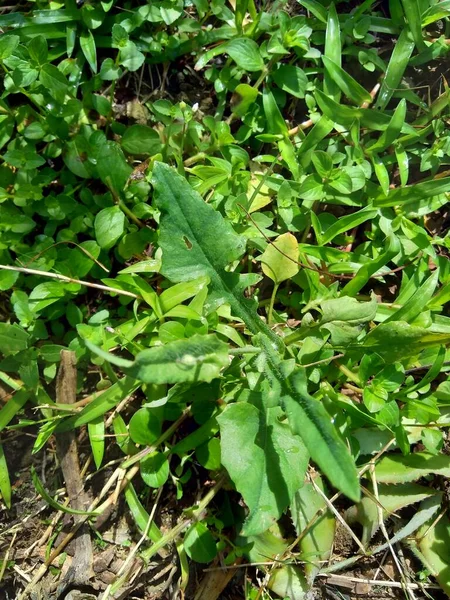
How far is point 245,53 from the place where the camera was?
7.52 ft

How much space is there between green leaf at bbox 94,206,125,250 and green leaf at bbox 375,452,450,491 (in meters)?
1.41

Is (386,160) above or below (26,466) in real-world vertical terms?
above

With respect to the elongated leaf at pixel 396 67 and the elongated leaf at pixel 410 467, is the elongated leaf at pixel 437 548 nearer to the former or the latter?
the elongated leaf at pixel 410 467

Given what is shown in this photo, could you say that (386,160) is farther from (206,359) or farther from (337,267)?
(206,359)

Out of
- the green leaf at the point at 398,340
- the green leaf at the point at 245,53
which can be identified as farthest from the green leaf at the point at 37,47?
the green leaf at the point at 398,340

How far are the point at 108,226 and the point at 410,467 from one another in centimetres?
156

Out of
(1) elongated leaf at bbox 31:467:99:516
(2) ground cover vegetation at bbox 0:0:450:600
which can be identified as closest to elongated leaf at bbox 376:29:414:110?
(2) ground cover vegetation at bbox 0:0:450:600

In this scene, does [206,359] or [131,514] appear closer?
[206,359]

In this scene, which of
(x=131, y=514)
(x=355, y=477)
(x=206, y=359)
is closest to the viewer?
(x=355, y=477)

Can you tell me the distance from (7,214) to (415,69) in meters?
1.90

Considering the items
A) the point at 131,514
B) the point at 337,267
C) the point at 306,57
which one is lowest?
the point at 131,514

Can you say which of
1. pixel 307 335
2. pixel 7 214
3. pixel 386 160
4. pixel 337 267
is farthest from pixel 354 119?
pixel 7 214

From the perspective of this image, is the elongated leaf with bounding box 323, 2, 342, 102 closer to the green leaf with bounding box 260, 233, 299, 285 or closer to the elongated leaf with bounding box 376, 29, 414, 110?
the elongated leaf with bounding box 376, 29, 414, 110

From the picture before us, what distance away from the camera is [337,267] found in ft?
7.59
